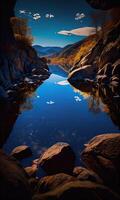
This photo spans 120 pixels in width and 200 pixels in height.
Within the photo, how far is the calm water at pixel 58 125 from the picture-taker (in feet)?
44.0

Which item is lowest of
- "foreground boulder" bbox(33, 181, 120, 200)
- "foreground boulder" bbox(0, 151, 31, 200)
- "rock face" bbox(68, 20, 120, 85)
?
"rock face" bbox(68, 20, 120, 85)

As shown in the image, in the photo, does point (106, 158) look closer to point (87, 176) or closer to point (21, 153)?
point (87, 176)

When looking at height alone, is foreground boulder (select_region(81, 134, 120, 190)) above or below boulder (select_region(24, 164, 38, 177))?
above

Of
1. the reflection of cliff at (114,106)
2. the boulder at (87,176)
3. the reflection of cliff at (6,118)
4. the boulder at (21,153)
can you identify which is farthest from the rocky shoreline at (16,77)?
the boulder at (87,176)

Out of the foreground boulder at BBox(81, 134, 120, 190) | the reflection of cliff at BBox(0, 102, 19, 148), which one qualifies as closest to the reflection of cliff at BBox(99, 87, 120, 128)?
the foreground boulder at BBox(81, 134, 120, 190)

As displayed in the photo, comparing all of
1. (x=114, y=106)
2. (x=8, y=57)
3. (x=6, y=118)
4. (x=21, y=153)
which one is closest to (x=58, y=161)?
(x=21, y=153)

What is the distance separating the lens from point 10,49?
42438 mm

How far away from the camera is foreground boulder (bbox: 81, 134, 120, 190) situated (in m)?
8.67

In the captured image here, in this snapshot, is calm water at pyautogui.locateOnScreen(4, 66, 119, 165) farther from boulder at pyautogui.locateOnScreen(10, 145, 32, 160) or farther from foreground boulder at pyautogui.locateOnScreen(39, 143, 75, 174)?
foreground boulder at pyautogui.locateOnScreen(39, 143, 75, 174)

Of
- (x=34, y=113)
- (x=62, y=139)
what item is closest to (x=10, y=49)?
(x=34, y=113)

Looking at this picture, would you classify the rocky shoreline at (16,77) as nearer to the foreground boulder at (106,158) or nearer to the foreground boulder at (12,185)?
the foreground boulder at (106,158)

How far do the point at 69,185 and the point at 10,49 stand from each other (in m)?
38.4

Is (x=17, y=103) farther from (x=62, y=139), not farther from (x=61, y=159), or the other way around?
(x=61, y=159)

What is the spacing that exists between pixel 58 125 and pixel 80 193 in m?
10.7
